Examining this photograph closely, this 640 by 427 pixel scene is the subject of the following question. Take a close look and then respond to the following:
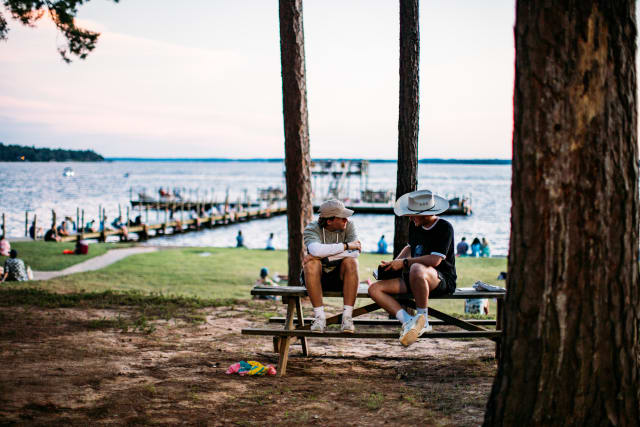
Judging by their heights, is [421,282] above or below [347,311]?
above

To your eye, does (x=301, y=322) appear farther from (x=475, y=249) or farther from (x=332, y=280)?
(x=475, y=249)

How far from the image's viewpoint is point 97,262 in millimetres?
16781

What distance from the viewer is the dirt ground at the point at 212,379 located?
400 cm

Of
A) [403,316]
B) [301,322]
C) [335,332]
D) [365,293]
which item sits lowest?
[301,322]

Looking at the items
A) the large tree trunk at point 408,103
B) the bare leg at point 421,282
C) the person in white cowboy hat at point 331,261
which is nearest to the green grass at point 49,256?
the large tree trunk at point 408,103

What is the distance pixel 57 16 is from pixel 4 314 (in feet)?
17.5

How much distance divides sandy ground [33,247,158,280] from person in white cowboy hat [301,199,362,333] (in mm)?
9921

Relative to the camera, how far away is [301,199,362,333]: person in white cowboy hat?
204 inches

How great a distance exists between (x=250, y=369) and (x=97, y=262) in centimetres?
1298

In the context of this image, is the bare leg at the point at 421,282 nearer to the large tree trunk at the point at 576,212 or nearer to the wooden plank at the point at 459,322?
the wooden plank at the point at 459,322

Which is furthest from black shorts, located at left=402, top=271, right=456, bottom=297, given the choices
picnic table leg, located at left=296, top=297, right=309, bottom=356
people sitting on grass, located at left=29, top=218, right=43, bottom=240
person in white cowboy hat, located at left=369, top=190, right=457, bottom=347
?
people sitting on grass, located at left=29, top=218, right=43, bottom=240

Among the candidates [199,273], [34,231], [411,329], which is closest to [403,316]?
[411,329]

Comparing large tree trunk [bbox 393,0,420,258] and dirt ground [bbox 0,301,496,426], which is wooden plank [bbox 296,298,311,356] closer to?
dirt ground [bbox 0,301,496,426]

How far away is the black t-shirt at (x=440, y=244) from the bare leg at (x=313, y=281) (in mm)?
885
